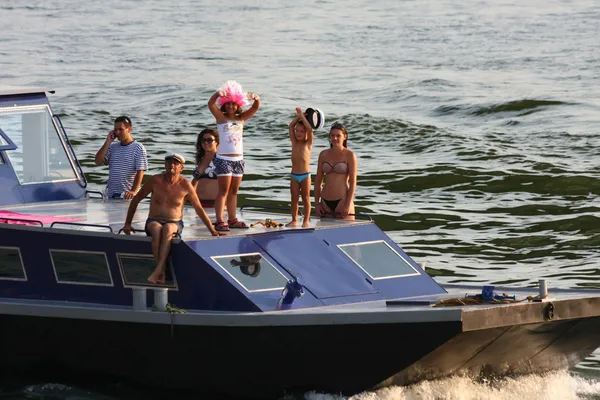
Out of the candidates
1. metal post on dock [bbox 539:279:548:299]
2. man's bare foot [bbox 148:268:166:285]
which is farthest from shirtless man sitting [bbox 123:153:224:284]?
metal post on dock [bbox 539:279:548:299]

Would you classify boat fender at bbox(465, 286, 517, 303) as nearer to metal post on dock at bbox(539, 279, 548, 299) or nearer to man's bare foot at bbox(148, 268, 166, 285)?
metal post on dock at bbox(539, 279, 548, 299)

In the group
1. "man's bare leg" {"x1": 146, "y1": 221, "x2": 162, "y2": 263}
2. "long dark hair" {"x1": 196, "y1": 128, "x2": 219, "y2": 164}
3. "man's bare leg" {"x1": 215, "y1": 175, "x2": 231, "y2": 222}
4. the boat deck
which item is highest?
"long dark hair" {"x1": 196, "y1": 128, "x2": 219, "y2": 164}

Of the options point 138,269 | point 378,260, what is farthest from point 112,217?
point 378,260

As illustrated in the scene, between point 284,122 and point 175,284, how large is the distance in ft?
80.8

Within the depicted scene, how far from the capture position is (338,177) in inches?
706

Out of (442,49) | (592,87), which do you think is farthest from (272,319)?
(442,49)

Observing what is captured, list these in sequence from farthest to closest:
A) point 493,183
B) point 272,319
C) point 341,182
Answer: point 493,183, point 341,182, point 272,319

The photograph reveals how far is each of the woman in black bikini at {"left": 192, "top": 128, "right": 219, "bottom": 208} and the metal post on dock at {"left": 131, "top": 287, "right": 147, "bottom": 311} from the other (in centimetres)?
220

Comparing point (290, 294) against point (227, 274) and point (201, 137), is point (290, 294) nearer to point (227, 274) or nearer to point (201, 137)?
point (227, 274)

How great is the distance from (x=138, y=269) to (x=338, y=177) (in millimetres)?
2896

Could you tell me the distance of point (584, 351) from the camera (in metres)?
17.0

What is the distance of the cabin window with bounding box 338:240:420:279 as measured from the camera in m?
17.0

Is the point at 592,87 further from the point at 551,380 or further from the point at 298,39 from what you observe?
the point at 551,380

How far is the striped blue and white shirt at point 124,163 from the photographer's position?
64.7 ft
